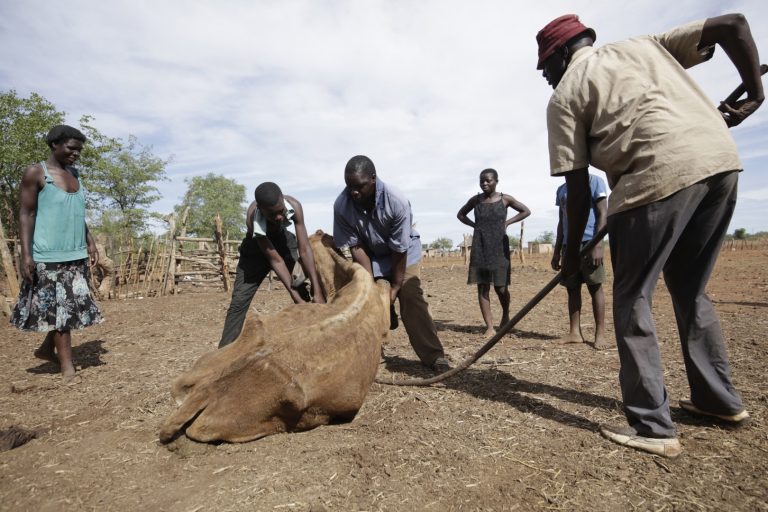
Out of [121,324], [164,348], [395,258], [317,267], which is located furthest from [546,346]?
[121,324]

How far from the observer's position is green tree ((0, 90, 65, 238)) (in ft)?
59.5

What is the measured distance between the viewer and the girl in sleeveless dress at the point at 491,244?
5199 mm

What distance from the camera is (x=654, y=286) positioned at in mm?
2252

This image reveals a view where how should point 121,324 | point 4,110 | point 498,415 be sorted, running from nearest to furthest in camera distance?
point 498,415, point 121,324, point 4,110

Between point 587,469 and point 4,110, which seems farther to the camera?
point 4,110

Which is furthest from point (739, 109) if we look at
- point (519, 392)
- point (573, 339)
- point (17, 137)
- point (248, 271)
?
point (17, 137)

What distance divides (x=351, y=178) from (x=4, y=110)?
2216 cm

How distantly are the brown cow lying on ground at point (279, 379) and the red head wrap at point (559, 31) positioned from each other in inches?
70.6

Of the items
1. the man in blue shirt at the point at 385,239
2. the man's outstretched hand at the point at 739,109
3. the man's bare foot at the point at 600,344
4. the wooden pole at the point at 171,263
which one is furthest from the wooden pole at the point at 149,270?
the man's outstretched hand at the point at 739,109

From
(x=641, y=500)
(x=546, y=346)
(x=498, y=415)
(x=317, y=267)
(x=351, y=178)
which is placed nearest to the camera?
(x=641, y=500)

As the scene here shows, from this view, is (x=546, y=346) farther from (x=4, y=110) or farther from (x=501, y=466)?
(x=4, y=110)

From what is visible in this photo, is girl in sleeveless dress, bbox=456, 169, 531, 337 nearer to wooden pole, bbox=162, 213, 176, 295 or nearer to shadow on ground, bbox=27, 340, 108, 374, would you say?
shadow on ground, bbox=27, 340, 108, 374

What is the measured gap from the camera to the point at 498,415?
275 centimetres

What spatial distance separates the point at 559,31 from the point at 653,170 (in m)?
0.92
